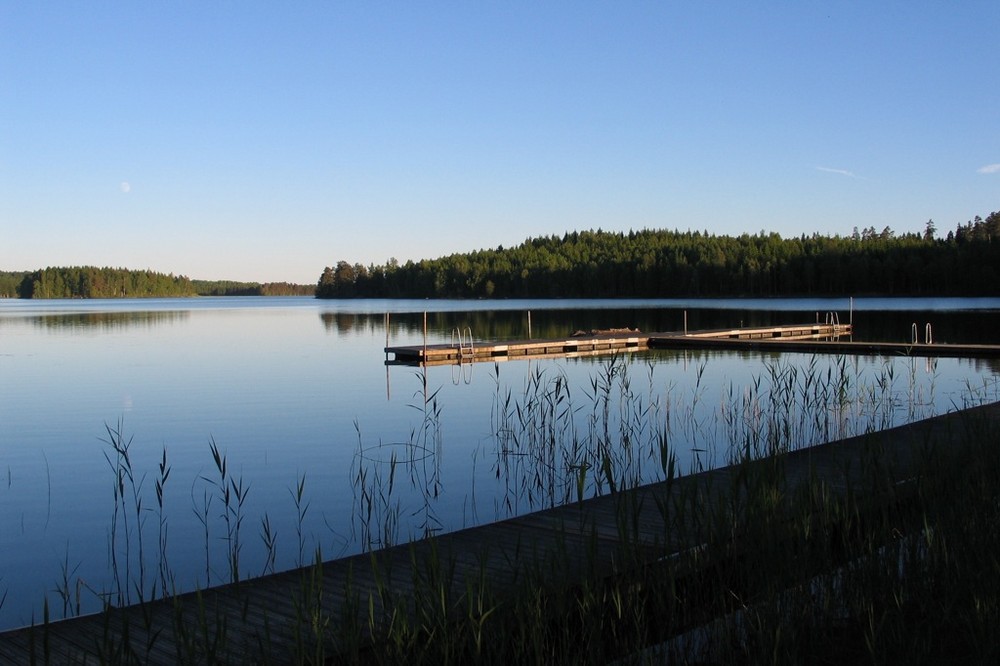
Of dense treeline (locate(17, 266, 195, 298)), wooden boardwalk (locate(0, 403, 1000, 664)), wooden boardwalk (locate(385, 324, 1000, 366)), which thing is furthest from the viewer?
dense treeline (locate(17, 266, 195, 298))

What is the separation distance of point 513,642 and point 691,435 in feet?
25.4

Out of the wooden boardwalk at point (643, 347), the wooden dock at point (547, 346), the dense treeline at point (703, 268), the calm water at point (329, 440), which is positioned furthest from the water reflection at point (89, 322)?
the dense treeline at point (703, 268)

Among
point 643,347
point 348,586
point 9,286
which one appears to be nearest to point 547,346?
point 643,347

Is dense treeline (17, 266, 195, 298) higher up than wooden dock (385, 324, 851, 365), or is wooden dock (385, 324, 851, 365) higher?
dense treeline (17, 266, 195, 298)

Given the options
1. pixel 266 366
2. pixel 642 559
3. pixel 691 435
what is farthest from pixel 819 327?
pixel 642 559

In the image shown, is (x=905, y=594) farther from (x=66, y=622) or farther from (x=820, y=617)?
(x=66, y=622)

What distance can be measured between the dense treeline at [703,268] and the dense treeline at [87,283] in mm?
43688

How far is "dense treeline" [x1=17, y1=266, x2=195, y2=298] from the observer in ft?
437

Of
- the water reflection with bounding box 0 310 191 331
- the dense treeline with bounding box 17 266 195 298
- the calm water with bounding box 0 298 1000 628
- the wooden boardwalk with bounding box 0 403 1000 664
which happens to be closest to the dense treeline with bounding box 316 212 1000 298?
the dense treeline with bounding box 17 266 195 298

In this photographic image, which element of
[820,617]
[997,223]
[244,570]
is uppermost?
[997,223]

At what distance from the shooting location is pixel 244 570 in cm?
593

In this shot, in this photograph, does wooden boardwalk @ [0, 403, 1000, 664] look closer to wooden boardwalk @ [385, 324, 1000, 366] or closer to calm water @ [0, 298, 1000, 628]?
calm water @ [0, 298, 1000, 628]

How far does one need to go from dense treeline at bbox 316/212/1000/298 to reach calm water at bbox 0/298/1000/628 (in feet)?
182

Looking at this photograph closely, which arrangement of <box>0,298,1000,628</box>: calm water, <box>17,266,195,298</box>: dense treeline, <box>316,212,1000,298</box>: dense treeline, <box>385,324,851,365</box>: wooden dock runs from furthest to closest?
<box>17,266,195,298</box>: dense treeline → <box>316,212,1000,298</box>: dense treeline → <box>385,324,851,365</box>: wooden dock → <box>0,298,1000,628</box>: calm water
